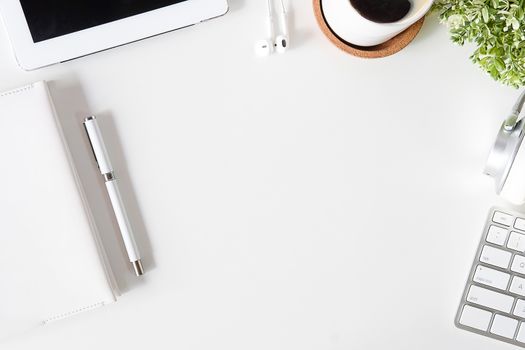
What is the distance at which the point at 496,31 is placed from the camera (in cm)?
54

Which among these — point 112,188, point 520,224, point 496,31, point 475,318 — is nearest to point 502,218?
point 520,224

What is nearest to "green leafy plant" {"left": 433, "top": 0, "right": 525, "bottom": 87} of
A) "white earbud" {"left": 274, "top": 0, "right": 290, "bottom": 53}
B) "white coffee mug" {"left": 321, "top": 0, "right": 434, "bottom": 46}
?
"white coffee mug" {"left": 321, "top": 0, "right": 434, "bottom": 46}

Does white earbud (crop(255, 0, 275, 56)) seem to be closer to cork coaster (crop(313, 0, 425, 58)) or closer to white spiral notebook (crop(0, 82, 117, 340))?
cork coaster (crop(313, 0, 425, 58))

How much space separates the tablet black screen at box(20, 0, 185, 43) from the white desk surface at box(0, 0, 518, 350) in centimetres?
4

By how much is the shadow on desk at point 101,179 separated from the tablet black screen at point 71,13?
0.20 ft

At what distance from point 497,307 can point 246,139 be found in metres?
0.35

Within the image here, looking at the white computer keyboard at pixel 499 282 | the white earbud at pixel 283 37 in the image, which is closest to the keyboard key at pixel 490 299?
the white computer keyboard at pixel 499 282

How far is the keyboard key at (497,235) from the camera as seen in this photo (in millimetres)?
676

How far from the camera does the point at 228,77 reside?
0.66 meters

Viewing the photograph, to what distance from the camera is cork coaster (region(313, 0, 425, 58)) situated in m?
0.63

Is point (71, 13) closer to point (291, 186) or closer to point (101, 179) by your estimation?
point (101, 179)

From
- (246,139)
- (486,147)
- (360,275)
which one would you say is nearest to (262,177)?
(246,139)

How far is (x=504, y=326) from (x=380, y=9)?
1.29ft

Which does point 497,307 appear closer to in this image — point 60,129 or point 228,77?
point 228,77
